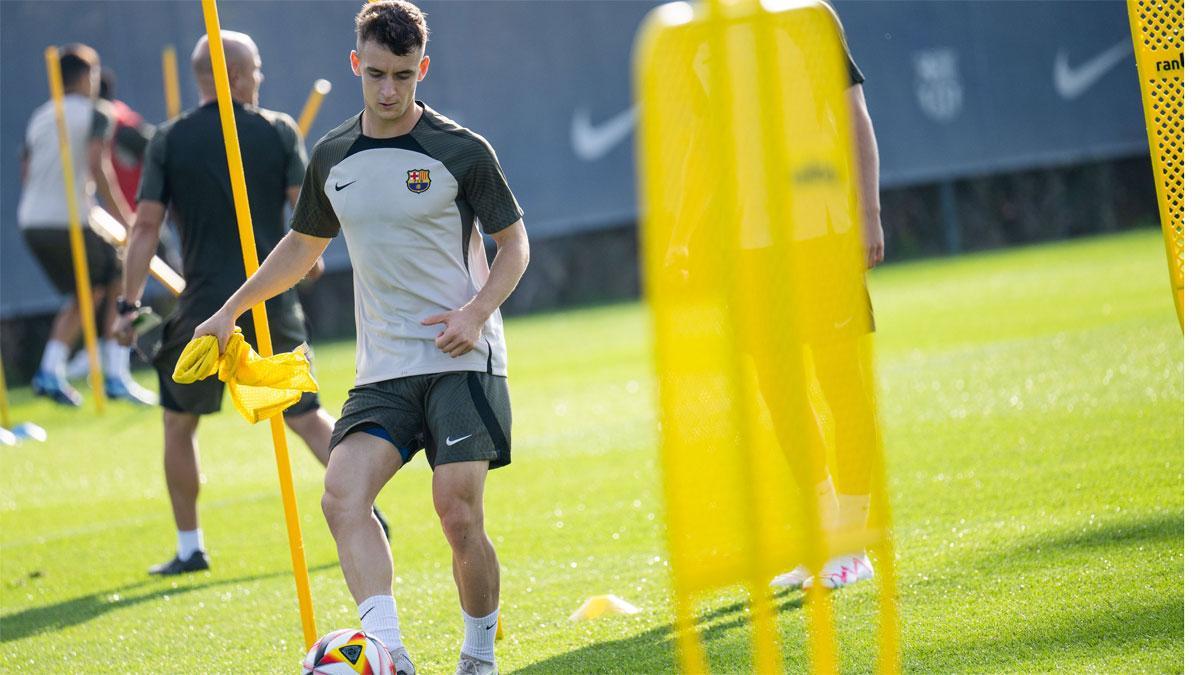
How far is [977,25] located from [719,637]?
18557 mm

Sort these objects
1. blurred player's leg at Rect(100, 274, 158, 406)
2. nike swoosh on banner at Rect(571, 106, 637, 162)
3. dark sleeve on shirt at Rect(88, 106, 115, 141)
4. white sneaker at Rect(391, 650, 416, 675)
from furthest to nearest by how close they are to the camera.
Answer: nike swoosh on banner at Rect(571, 106, 637, 162)
blurred player's leg at Rect(100, 274, 158, 406)
dark sleeve on shirt at Rect(88, 106, 115, 141)
white sneaker at Rect(391, 650, 416, 675)

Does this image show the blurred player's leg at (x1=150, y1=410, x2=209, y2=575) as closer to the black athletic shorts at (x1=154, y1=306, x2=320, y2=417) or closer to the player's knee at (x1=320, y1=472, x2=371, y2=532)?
the black athletic shorts at (x1=154, y1=306, x2=320, y2=417)

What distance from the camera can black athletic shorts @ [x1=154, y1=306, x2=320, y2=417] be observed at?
655 cm

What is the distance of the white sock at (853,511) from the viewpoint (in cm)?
301

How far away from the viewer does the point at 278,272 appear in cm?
456

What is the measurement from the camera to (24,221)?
13211 millimetres

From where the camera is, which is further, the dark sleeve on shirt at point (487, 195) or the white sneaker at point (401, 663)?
the dark sleeve on shirt at point (487, 195)

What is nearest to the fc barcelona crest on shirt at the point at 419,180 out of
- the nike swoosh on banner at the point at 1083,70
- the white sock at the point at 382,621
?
the white sock at the point at 382,621

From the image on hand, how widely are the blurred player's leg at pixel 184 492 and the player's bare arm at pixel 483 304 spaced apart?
9.29 ft

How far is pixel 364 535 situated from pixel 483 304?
728mm

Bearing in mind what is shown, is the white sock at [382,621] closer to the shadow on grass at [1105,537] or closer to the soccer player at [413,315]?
the soccer player at [413,315]

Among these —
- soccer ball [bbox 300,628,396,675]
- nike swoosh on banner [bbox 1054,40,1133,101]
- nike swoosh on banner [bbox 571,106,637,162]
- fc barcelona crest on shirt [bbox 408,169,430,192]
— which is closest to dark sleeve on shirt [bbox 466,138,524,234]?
fc barcelona crest on shirt [bbox 408,169,430,192]

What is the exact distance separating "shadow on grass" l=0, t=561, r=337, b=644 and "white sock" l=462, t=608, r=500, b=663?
2.15 meters

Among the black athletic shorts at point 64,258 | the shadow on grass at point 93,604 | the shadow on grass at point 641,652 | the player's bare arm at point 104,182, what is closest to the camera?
A: the shadow on grass at point 641,652
